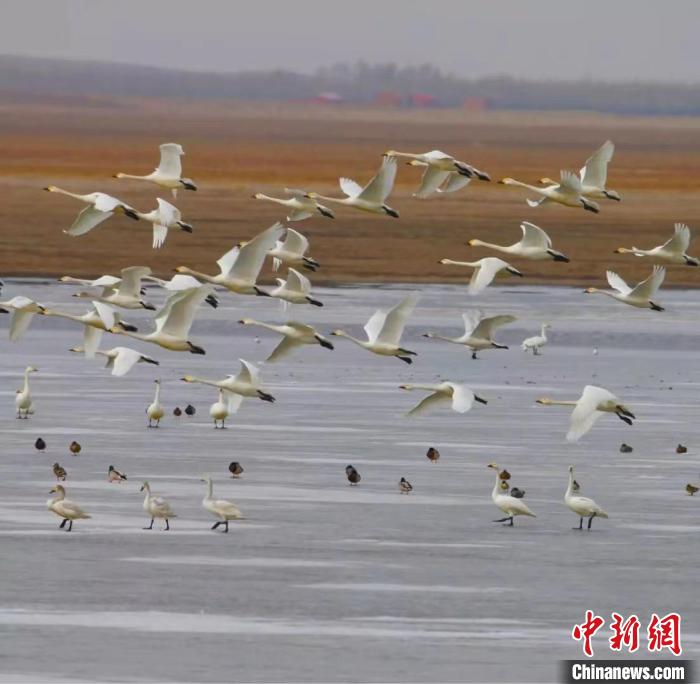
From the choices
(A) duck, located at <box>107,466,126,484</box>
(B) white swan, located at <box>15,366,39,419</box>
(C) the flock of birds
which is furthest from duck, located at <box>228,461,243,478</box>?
(B) white swan, located at <box>15,366,39,419</box>

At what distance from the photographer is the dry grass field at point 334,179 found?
47.4 m

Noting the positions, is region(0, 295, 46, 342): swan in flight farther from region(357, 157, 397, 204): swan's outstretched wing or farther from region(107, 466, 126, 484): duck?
region(107, 466, 126, 484): duck

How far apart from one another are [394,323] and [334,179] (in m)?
56.7

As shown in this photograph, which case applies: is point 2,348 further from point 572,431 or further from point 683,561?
point 683,561

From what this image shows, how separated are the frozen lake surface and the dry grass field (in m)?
16.6

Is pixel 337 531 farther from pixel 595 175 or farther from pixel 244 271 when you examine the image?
pixel 595 175

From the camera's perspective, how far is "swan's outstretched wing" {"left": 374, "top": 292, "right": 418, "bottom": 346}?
2314cm

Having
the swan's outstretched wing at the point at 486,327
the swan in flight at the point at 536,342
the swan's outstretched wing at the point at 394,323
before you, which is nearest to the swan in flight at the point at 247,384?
the swan's outstretched wing at the point at 394,323

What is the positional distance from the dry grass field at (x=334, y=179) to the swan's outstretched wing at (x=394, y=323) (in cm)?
1939

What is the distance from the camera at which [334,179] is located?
79.9 metres

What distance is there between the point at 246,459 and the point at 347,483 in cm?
194

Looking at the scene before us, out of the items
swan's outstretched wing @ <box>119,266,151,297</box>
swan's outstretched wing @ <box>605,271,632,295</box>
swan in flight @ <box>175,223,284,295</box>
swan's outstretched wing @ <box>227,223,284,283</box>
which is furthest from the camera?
swan's outstretched wing @ <box>119,266,151,297</box>

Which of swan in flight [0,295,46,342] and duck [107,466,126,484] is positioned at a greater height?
duck [107,466,126,484]

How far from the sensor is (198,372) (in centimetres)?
2897
